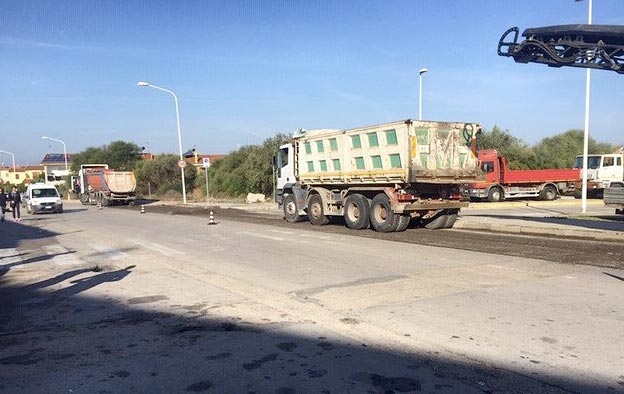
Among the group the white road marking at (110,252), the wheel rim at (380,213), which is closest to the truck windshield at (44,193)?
the white road marking at (110,252)

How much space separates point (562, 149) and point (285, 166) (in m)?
32.0

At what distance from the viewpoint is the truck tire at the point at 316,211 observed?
Result: 61.0 ft

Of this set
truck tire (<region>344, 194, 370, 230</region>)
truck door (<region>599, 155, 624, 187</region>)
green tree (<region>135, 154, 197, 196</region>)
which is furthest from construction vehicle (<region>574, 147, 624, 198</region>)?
green tree (<region>135, 154, 197, 196</region>)

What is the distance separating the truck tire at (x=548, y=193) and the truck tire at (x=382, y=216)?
18.5m

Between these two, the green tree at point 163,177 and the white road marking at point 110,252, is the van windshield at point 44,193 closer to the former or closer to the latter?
the green tree at point 163,177

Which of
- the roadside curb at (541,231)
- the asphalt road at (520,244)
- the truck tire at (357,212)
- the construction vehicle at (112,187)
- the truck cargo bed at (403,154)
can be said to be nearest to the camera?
the asphalt road at (520,244)

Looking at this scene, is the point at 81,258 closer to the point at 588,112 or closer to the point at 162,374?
the point at 162,374

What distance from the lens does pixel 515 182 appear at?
100 ft

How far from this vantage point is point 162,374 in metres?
4.54

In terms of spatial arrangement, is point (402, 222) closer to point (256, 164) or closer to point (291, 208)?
point (291, 208)

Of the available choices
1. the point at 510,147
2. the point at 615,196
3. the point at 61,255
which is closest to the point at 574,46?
the point at 615,196

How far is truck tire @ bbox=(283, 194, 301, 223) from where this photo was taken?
20.2m

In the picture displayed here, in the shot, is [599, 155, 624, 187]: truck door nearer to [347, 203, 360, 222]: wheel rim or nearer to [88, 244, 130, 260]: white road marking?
[347, 203, 360, 222]: wheel rim

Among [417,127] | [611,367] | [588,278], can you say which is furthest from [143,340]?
[417,127]
